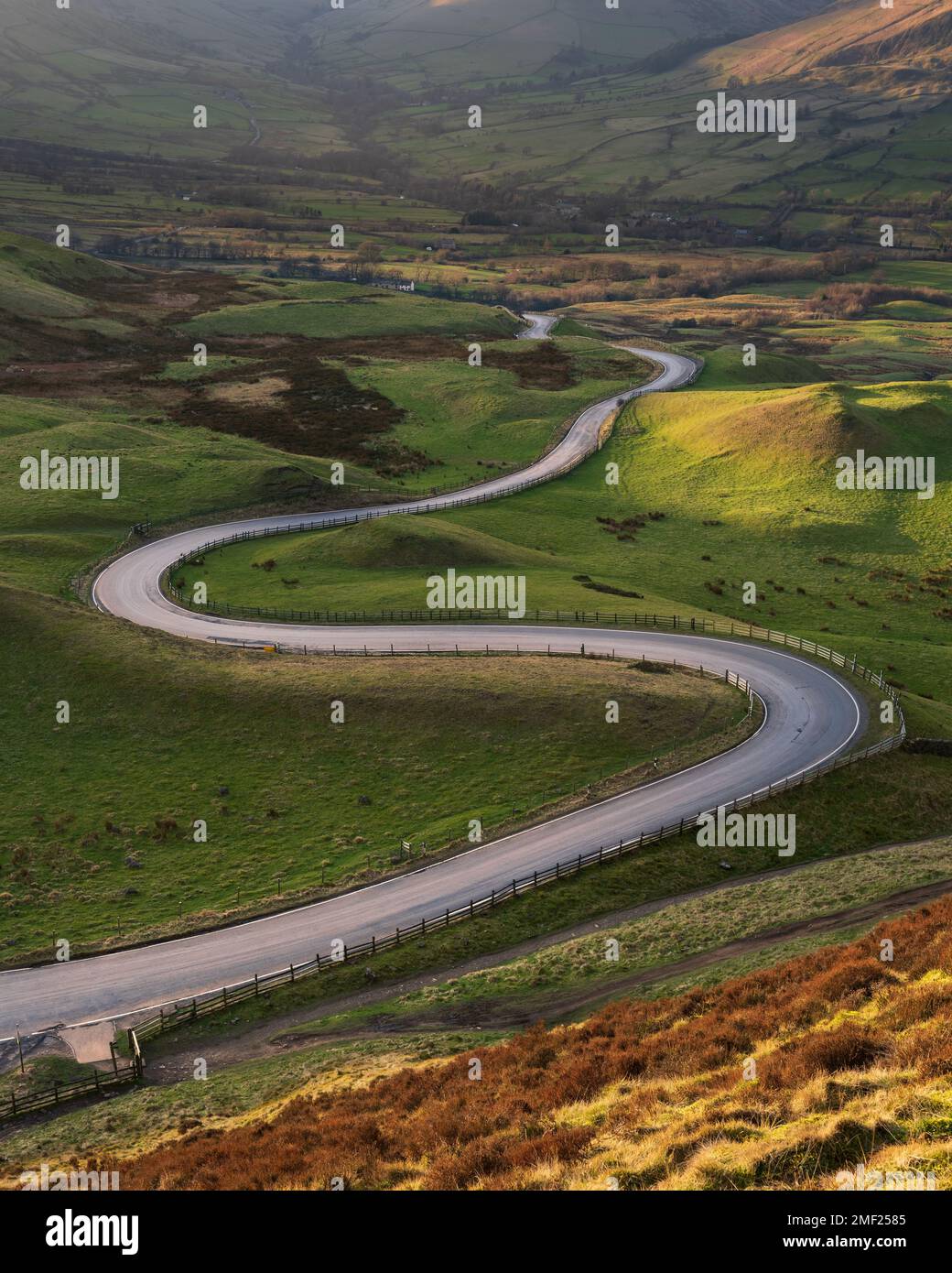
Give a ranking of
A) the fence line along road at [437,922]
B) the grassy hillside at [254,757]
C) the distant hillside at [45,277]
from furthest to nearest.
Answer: the distant hillside at [45,277] → the grassy hillside at [254,757] → the fence line along road at [437,922]

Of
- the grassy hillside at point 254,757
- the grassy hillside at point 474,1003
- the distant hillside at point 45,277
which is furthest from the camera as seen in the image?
the distant hillside at point 45,277

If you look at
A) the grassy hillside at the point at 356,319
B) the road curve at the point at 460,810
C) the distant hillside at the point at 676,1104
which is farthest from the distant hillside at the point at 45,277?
the distant hillside at the point at 676,1104

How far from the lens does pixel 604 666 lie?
61750 mm

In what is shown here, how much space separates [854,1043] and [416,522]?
6864cm

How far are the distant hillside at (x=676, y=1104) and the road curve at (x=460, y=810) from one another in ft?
33.5

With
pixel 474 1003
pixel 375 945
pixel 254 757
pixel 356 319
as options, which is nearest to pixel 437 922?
pixel 375 945

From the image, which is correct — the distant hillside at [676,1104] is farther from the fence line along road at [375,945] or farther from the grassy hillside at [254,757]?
the grassy hillside at [254,757]

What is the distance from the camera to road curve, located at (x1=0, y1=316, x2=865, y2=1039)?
118ft

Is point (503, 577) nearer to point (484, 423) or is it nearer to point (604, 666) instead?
point (604, 666)

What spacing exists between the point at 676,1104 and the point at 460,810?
25.9 metres

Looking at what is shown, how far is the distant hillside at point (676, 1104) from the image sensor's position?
18.3 m

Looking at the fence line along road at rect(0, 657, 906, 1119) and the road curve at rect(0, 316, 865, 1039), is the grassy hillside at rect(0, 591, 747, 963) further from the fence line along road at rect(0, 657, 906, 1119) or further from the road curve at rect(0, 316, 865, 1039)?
the fence line along road at rect(0, 657, 906, 1119)

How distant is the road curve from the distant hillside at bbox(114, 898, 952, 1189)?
10.2 metres
